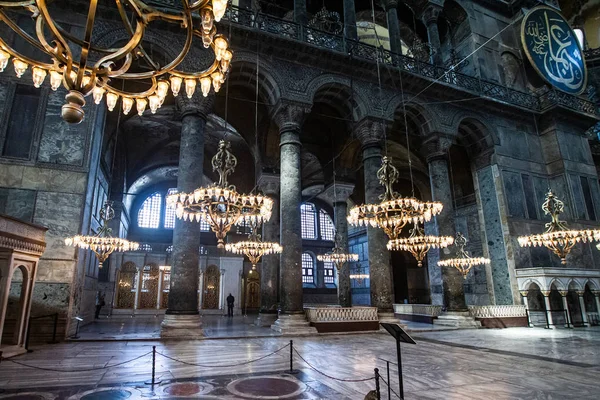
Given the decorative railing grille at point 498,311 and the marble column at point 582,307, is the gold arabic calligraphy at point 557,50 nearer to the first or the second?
the marble column at point 582,307

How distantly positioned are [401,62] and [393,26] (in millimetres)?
1879

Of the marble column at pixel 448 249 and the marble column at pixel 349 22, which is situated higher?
the marble column at pixel 349 22

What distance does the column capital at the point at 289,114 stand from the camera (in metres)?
9.79

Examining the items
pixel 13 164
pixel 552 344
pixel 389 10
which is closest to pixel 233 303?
pixel 13 164

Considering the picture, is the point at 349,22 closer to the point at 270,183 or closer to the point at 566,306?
the point at 270,183

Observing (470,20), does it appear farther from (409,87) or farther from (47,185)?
(47,185)

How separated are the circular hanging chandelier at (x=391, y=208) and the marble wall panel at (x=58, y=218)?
6.08 meters

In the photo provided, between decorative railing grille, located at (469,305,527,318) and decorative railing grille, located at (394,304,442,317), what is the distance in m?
1.57

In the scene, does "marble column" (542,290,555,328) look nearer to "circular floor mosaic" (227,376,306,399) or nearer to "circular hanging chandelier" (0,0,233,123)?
"circular floor mosaic" (227,376,306,399)

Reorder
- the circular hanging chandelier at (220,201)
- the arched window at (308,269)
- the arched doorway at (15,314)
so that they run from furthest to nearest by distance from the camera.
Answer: the arched window at (308,269) → the circular hanging chandelier at (220,201) → the arched doorway at (15,314)

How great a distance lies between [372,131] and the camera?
1072 cm

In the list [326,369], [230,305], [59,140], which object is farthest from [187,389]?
[230,305]

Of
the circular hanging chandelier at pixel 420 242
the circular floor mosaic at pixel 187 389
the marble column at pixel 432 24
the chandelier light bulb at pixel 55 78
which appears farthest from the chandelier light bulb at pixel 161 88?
the marble column at pixel 432 24

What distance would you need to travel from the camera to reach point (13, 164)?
24.3 ft
